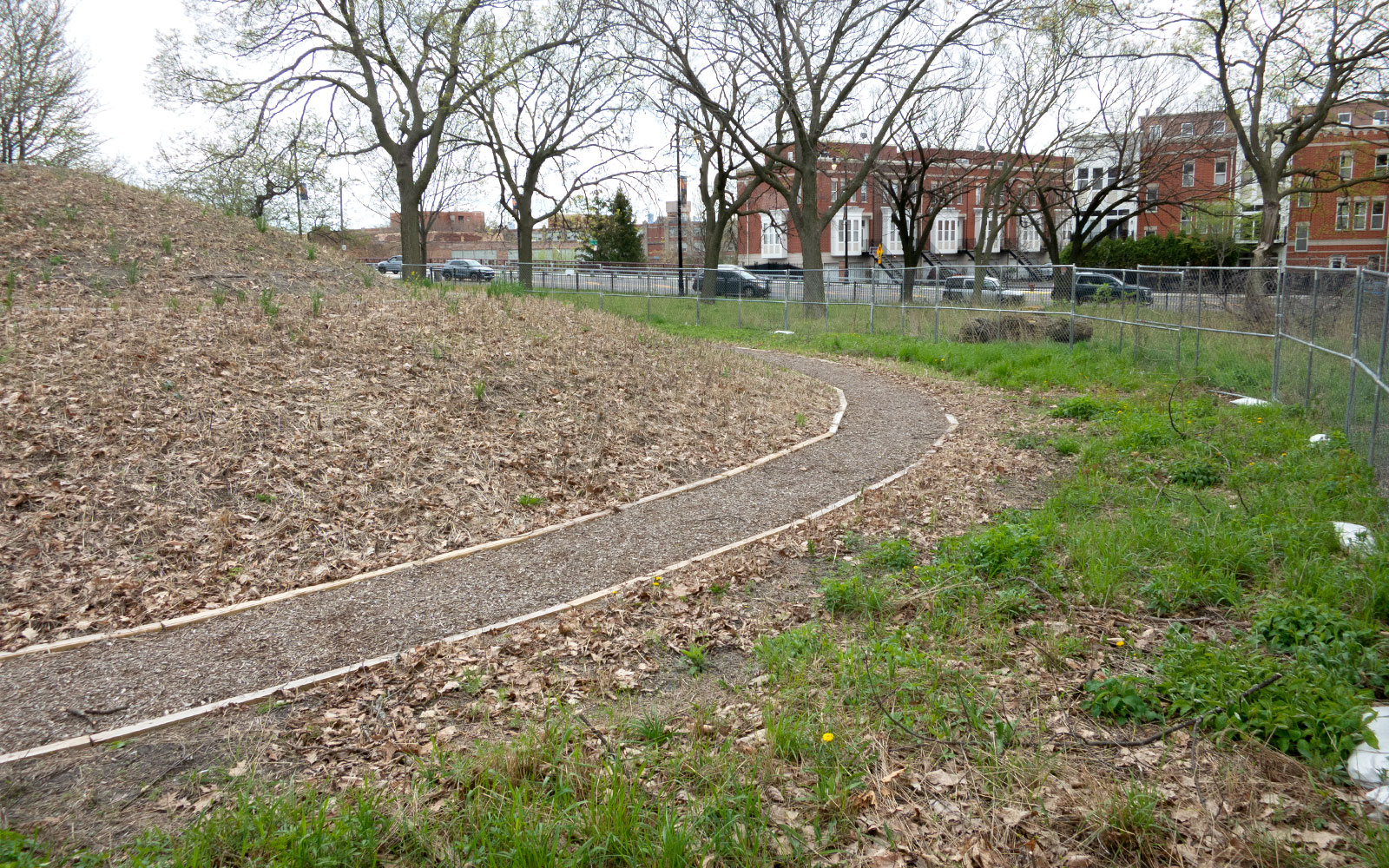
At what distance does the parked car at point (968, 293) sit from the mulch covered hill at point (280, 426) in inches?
364

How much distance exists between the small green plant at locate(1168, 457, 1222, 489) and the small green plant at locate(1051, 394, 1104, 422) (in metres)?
3.40

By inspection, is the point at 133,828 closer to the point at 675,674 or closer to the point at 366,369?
the point at 675,674

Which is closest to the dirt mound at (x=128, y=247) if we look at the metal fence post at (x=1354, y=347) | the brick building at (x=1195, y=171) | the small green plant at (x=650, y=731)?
the small green plant at (x=650, y=731)

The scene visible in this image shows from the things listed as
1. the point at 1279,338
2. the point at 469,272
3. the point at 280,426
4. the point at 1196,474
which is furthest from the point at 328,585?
the point at 469,272

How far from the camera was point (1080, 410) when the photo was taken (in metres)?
12.0

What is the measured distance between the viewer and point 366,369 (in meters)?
9.77

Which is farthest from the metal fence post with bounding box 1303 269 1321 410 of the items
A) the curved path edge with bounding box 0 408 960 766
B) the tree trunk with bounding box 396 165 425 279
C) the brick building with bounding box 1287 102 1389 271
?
the brick building with bounding box 1287 102 1389 271

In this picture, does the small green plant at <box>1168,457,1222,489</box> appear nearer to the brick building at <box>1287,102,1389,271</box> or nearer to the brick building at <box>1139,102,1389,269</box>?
the brick building at <box>1139,102,1389,269</box>

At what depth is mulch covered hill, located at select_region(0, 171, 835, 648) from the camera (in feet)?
20.7

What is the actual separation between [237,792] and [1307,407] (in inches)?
472

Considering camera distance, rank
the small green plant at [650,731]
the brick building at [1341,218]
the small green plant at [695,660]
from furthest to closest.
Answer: the brick building at [1341,218], the small green plant at [695,660], the small green plant at [650,731]

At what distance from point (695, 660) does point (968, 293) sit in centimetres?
1824

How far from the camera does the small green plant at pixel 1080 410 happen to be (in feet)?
39.1

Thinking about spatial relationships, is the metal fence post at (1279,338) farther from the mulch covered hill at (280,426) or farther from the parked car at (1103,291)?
the mulch covered hill at (280,426)
